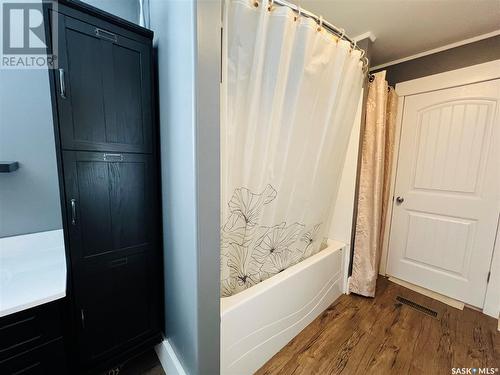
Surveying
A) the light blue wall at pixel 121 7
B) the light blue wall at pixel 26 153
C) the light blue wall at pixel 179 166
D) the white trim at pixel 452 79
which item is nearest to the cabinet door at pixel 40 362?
the light blue wall at pixel 179 166

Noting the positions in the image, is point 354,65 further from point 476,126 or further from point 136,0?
point 136,0

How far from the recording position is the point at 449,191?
1828 millimetres

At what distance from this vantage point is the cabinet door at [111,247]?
92 centimetres

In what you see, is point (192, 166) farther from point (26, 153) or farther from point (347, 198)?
point (347, 198)

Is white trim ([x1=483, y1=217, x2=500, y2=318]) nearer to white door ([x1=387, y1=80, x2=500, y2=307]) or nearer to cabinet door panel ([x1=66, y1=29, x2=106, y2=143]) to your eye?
white door ([x1=387, y1=80, x2=500, y2=307])

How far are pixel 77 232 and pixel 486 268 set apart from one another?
9.46ft

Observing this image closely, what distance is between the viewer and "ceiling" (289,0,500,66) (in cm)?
135

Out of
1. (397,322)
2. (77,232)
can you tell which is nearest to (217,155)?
(77,232)

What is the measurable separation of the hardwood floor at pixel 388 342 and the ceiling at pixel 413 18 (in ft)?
7.41

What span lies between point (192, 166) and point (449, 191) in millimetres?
2263

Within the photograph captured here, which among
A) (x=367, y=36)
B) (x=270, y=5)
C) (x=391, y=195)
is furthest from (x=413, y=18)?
(x=391, y=195)

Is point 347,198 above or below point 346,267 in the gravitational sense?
above

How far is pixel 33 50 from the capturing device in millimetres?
1101

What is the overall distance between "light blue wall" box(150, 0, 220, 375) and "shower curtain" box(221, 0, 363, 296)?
0.65 feet
